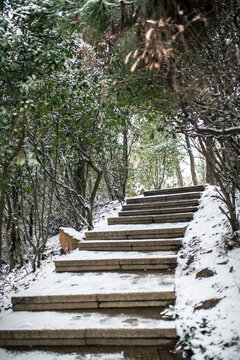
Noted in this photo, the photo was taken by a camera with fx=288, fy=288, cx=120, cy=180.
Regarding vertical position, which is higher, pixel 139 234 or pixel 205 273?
pixel 139 234

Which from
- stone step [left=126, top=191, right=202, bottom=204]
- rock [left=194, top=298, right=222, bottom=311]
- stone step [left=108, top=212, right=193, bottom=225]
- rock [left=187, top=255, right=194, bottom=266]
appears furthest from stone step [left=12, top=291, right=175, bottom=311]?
stone step [left=126, top=191, right=202, bottom=204]

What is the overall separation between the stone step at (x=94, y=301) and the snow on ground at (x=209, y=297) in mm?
253

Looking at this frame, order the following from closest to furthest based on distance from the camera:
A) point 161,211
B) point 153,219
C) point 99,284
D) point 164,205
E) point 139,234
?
point 99,284 → point 139,234 → point 153,219 → point 161,211 → point 164,205

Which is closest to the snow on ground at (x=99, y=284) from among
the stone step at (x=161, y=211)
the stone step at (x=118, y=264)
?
the stone step at (x=118, y=264)

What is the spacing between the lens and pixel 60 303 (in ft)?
12.4

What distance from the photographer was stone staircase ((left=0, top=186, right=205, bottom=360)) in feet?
10.2

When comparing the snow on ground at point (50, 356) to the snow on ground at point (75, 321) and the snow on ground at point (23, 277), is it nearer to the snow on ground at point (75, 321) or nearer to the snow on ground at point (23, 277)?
the snow on ground at point (75, 321)

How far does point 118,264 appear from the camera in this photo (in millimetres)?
4691

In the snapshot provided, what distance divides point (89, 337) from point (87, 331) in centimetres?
7

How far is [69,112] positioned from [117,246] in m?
3.16

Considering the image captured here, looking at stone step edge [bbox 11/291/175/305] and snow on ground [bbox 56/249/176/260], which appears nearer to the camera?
stone step edge [bbox 11/291/175/305]

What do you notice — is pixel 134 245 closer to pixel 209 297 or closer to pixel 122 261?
pixel 122 261

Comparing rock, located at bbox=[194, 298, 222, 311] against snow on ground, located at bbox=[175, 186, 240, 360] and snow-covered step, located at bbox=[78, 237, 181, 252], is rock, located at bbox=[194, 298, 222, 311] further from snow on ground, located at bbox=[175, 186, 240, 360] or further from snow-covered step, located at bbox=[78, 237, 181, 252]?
snow-covered step, located at bbox=[78, 237, 181, 252]

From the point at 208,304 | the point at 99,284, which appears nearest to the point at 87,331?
the point at 99,284
